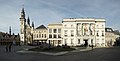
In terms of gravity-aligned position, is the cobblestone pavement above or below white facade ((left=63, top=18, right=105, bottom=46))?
below

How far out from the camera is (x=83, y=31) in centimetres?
10438

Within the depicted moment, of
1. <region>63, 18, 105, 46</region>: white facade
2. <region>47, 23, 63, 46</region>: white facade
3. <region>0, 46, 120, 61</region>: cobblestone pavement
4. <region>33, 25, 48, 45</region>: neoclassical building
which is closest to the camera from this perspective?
<region>0, 46, 120, 61</region>: cobblestone pavement

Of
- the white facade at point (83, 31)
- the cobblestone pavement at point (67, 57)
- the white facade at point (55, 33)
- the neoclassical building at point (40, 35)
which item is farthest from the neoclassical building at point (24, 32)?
the cobblestone pavement at point (67, 57)

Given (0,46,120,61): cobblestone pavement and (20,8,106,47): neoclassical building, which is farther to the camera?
(20,8,106,47): neoclassical building

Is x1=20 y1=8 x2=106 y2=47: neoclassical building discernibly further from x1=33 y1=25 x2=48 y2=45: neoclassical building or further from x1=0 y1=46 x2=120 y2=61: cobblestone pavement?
→ x1=0 y1=46 x2=120 y2=61: cobblestone pavement

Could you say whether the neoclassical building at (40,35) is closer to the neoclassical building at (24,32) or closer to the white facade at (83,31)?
the neoclassical building at (24,32)

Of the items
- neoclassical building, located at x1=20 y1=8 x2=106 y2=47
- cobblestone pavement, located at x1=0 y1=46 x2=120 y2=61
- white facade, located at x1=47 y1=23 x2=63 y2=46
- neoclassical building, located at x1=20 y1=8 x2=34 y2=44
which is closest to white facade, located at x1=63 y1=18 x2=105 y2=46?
neoclassical building, located at x1=20 y1=8 x2=106 y2=47

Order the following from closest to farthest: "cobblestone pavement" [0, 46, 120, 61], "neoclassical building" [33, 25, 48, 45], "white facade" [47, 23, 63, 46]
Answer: "cobblestone pavement" [0, 46, 120, 61] → "white facade" [47, 23, 63, 46] → "neoclassical building" [33, 25, 48, 45]

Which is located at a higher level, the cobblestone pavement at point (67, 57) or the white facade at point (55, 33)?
the white facade at point (55, 33)

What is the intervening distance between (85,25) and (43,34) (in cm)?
3494

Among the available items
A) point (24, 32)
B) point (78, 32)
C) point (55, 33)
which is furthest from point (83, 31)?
point (24, 32)

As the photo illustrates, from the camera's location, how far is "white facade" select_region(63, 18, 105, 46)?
102681mm

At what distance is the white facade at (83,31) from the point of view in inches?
4043

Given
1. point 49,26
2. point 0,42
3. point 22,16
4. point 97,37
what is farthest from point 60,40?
point 0,42
